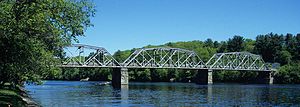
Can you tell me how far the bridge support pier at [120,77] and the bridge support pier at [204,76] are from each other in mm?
35725

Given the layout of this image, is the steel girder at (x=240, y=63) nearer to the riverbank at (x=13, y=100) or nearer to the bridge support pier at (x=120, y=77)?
the bridge support pier at (x=120, y=77)

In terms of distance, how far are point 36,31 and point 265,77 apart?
165153 millimetres

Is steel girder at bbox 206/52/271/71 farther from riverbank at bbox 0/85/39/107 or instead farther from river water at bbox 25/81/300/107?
riverbank at bbox 0/85/39/107

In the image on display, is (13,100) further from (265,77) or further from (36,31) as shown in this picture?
(265,77)

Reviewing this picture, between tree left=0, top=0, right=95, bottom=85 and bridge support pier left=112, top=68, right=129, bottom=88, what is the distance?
327 ft

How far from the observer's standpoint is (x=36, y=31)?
28688 mm

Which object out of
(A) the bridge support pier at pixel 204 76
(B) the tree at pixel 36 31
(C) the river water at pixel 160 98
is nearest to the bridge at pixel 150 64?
(A) the bridge support pier at pixel 204 76

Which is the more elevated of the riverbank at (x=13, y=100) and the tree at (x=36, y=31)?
the tree at (x=36, y=31)

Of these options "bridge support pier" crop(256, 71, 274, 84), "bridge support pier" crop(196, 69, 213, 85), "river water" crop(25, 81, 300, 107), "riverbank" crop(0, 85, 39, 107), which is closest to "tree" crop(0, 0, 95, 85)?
"riverbank" crop(0, 85, 39, 107)

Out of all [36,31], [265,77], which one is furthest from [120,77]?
[36,31]

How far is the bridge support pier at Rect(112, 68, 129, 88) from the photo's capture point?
13650 centimetres

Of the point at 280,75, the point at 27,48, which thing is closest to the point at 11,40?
the point at 27,48

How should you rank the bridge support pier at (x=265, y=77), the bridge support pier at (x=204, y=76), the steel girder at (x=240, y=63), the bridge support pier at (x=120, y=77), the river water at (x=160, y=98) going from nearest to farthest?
the river water at (x=160, y=98)
the bridge support pier at (x=120, y=77)
the bridge support pier at (x=204, y=76)
the bridge support pier at (x=265, y=77)
the steel girder at (x=240, y=63)

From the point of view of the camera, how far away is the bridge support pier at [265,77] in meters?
180
